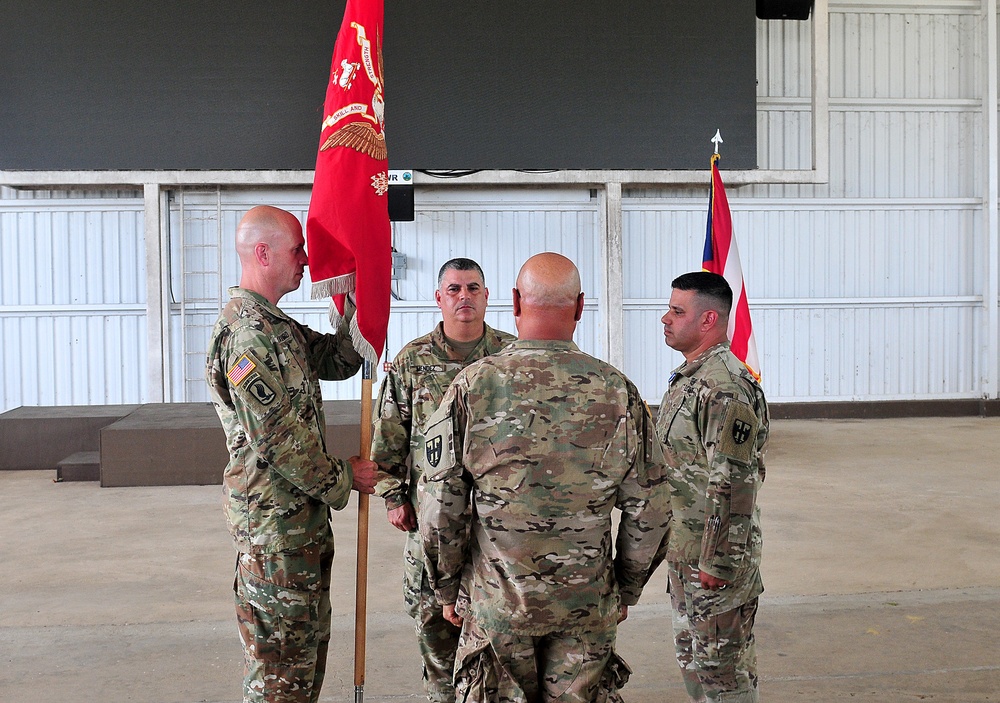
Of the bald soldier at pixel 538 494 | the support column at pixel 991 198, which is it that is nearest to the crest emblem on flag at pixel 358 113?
the bald soldier at pixel 538 494

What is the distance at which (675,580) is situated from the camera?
121 inches

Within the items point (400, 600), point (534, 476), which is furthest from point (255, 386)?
point (400, 600)

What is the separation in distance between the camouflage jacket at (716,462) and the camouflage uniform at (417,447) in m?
0.79

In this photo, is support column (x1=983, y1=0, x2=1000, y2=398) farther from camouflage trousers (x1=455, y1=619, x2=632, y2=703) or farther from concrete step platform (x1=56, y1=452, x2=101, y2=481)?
camouflage trousers (x1=455, y1=619, x2=632, y2=703)

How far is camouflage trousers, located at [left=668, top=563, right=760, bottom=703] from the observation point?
2.96 meters

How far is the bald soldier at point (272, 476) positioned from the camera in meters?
2.72

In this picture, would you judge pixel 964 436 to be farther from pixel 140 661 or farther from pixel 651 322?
pixel 140 661

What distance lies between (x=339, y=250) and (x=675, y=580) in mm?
1594

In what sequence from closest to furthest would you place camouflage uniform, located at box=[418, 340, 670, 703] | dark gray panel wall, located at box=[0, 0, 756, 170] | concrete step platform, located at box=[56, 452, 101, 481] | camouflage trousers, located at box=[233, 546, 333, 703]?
1. camouflage uniform, located at box=[418, 340, 670, 703]
2. camouflage trousers, located at box=[233, 546, 333, 703]
3. concrete step platform, located at box=[56, 452, 101, 481]
4. dark gray panel wall, located at box=[0, 0, 756, 170]

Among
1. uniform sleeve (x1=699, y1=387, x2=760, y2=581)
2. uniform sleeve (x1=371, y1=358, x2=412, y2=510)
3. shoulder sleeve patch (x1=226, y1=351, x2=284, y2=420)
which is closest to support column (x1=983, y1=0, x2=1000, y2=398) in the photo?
uniform sleeve (x1=699, y1=387, x2=760, y2=581)

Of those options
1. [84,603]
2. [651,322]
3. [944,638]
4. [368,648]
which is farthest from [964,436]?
[84,603]

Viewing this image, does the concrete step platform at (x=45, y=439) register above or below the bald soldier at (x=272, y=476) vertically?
below

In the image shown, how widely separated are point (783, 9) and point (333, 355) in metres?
9.85

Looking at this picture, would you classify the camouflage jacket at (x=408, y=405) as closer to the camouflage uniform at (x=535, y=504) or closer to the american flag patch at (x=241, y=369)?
the american flag patch at (x=241, y=369)
